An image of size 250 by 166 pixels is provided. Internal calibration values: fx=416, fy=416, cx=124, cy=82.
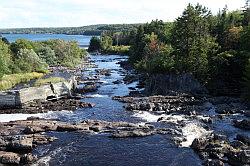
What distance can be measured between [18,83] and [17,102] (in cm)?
Result: 3885

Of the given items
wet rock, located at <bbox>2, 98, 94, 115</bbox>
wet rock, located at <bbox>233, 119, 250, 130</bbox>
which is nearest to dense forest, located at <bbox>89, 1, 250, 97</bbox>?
wet rock, located at <bbox>233, 119, 250, 130</bbox>

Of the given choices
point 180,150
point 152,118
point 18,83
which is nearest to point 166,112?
point 152,118

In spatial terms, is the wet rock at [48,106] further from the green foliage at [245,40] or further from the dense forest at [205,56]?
the green foliage at [245,40]

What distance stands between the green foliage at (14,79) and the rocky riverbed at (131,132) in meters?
24.8

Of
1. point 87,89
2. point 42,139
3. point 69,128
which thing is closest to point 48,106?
point 69,128

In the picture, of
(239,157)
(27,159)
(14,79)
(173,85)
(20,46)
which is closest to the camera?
(239,157)

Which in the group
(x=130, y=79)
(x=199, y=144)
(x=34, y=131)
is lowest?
(x=130, y=79)

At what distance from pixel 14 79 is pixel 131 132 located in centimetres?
7265

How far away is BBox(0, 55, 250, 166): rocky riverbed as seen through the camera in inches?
2375

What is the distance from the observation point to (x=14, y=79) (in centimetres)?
13450

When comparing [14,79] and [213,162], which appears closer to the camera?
[213,162]

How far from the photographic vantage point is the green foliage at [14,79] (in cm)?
12406

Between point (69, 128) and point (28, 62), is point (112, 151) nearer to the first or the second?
point (69, 128)

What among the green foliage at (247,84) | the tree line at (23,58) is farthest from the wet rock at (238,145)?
the tree line at (23,58)
